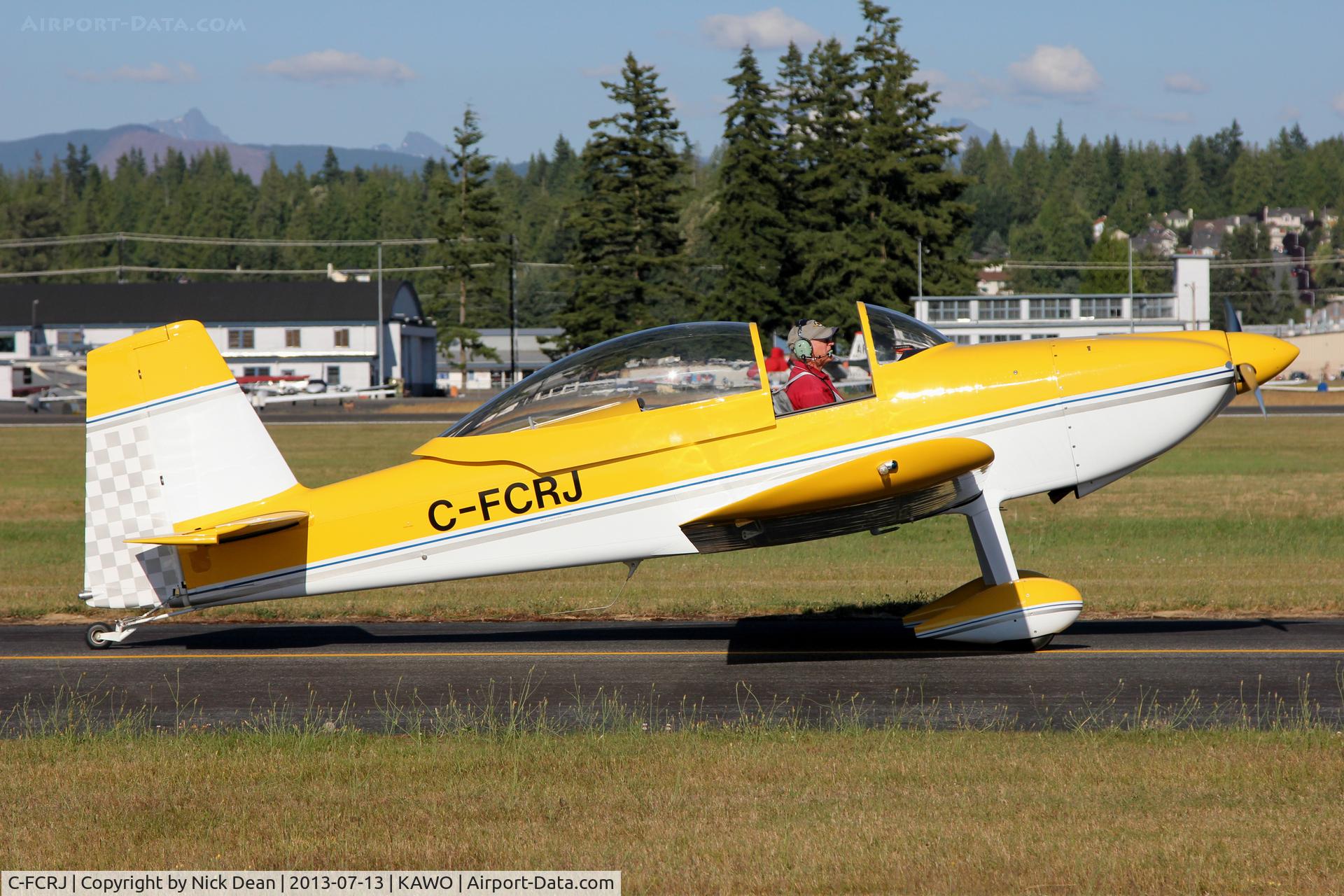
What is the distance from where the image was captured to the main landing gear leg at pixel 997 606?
9.10 m

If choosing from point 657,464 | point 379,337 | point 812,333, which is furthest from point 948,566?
point 379,337

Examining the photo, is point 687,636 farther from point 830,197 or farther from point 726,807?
point 830,197

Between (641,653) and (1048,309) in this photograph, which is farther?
(1048,309)

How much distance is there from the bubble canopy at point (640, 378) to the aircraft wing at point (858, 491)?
86cm

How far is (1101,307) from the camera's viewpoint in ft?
255

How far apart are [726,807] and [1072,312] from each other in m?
76.8

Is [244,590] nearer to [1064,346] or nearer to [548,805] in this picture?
[548,805]

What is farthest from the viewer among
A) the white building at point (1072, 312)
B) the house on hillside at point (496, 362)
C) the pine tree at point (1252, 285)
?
the pine tree at point (1252, 285)

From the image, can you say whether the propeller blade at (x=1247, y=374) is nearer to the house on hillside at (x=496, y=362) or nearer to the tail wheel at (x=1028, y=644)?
the tail wheel at (x=1028, y=644)

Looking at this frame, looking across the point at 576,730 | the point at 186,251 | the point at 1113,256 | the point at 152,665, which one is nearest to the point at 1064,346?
the point at 576,730

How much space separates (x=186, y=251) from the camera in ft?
539

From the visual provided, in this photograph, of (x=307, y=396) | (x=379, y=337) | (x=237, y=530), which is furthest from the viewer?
(x=379, y=337)

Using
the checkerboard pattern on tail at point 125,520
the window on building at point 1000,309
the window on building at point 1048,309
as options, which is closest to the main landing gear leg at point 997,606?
the checkerboard pattern on tail at point 125,520

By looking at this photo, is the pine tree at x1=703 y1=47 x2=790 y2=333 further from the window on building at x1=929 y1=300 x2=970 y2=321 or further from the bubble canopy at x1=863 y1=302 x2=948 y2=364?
the bubble canopy at x1=863 y1=302 x2=948 y2=364
